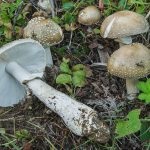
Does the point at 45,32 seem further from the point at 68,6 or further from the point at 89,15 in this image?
the point at 68,6

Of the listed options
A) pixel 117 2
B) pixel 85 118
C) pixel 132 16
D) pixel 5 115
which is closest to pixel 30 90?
pixel 5 115

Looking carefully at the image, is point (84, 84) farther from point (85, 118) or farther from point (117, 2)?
point (117, 2)

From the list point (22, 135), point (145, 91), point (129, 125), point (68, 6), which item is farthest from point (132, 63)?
point (68, 6)

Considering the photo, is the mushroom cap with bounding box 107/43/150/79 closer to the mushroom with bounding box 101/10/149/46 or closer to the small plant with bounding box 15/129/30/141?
the mushroom with bounding box 101/10/149/46

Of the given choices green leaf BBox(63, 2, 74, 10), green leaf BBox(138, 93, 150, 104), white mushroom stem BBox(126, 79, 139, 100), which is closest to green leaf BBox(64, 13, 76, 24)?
green leaf BBox(63, 2, 74, 10)

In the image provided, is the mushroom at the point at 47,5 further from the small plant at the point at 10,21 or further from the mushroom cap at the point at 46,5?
the small plant at the point at 10,21

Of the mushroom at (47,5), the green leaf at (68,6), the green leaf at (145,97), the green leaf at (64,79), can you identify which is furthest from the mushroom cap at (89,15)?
the green leaf at (145,97)

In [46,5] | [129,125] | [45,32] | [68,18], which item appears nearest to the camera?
[129,125]

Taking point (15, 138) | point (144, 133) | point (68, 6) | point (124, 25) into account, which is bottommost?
point (15, 138)
